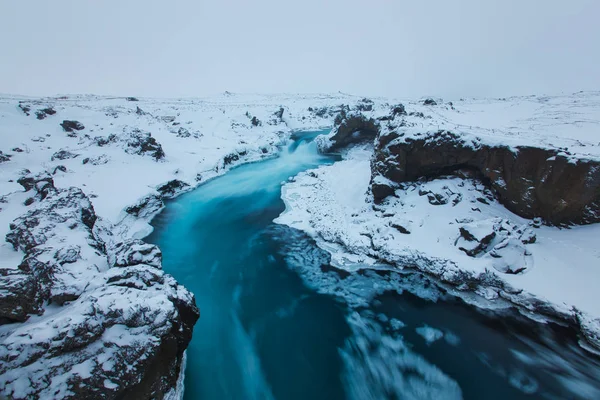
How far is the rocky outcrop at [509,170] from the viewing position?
491 inches

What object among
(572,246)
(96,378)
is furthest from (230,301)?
(572,246)

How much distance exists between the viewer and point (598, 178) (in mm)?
11898

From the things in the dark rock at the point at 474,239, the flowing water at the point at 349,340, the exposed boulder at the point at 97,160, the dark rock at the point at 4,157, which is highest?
the dark rock at the point at 4,157

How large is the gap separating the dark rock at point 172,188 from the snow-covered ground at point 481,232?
44.8ft

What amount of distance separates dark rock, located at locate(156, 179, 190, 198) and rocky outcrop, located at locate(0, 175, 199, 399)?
15.9m

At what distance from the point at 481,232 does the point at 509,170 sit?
14.7 ft

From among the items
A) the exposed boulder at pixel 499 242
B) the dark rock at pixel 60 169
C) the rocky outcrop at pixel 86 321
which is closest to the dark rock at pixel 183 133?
the dark rock at pixel 60 169

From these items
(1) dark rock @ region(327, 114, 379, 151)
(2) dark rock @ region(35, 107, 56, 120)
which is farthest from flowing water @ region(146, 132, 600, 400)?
(2) dark rock @ region(35, 107, 56, 120)

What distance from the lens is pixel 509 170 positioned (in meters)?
14.8

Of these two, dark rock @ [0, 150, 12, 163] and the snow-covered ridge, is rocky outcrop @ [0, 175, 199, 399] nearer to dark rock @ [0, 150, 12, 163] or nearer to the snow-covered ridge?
the snow-covered ridge

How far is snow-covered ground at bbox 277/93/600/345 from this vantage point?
11453mm

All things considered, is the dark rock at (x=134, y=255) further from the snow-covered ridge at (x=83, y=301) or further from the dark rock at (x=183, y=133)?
the dark rock at (x=183, y=133)

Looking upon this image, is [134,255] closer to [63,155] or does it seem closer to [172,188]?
[172,188]

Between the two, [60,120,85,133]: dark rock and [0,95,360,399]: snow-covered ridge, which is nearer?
[0,95,360,399]: snow-covered ridge
